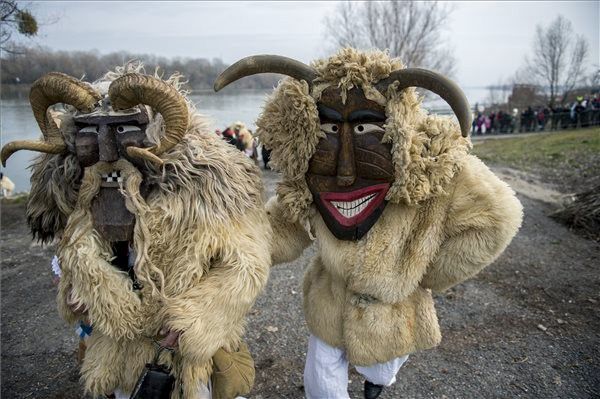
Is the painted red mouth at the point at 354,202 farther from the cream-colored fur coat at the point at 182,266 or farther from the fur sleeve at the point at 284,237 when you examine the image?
the cream-colored fur coat at the point at 182,266

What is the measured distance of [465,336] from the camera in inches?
A: 138

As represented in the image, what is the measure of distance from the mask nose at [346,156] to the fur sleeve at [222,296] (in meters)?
0.49

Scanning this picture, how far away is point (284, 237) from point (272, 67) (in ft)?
2.98

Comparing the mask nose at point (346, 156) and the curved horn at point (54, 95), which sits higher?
the curved horn at point (54, 95)

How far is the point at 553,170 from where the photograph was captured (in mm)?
9148

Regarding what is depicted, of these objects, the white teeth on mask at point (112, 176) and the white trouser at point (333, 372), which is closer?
the white teeth on mask at point (112, 176)

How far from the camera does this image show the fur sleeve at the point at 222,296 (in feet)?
5.57

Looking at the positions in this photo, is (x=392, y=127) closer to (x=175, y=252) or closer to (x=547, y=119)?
(x=175, y=252)

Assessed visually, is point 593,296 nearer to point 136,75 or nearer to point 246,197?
point 246,197

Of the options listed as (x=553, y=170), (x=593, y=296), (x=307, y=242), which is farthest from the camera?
(x=553, y=170)

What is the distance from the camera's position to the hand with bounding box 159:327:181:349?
171cm

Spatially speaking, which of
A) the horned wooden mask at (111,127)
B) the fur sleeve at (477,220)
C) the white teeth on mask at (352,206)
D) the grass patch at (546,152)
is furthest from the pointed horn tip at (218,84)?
the grass patch at (546,152)

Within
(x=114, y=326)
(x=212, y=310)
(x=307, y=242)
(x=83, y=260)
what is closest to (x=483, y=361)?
(x=307, y=242)

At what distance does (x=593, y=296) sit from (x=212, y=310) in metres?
4.16
